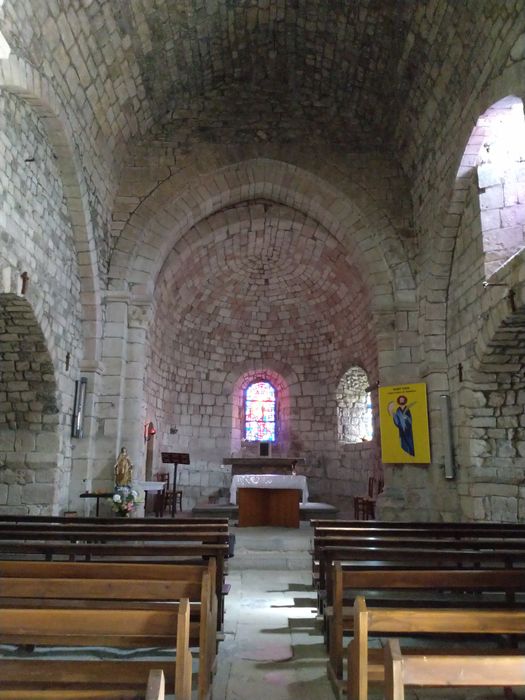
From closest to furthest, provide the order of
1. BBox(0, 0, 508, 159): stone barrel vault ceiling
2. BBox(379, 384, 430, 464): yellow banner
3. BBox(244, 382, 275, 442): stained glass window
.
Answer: BBox(0, 0, 508, 159): stone barrel vault ceiling
BBox(379, 384, 430, 464): yellow banner
BBox(244, 382, 275, 442): stained glass window

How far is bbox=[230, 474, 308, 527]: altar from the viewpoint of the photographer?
31.7 feet

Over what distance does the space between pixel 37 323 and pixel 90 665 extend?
5.35 metres

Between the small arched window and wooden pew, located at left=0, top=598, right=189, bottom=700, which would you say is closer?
wooden pew, located at left=0, top=598, right=189, bottom=700

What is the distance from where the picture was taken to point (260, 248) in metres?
12.6

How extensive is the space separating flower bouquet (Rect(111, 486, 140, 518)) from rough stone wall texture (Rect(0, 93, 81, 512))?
827mm

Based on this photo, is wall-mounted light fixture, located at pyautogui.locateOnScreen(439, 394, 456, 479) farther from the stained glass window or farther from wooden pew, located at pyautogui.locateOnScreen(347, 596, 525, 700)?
the stained glass window

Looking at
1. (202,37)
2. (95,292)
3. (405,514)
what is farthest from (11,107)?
(405,514)

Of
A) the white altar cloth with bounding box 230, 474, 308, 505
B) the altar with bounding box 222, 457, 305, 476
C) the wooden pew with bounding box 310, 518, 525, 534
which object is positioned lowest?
the wooden pew with bounding box 310, 518, 525, 534

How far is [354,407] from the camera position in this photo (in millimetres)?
13453

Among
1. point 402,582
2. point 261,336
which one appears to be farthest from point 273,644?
point 261,336

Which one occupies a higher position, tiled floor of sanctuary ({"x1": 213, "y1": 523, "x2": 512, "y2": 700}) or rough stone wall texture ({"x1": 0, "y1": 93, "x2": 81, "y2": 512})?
rough stone wall texture ({"x1": 0, "y1": 93, "x2": 81, "y2": 512})

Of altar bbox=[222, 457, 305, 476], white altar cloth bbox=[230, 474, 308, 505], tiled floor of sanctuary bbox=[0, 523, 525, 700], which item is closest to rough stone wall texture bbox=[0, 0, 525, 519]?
altar bbox=[222, 457, 305, 476]

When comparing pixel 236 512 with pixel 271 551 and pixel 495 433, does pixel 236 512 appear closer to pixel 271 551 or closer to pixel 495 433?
pixel 271 551

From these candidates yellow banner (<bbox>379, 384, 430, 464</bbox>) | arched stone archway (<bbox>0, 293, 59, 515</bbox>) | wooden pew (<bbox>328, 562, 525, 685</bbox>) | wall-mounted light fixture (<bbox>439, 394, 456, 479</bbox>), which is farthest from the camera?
yellow banner (<bbox>379, 384, 430, 464</bbox>)
